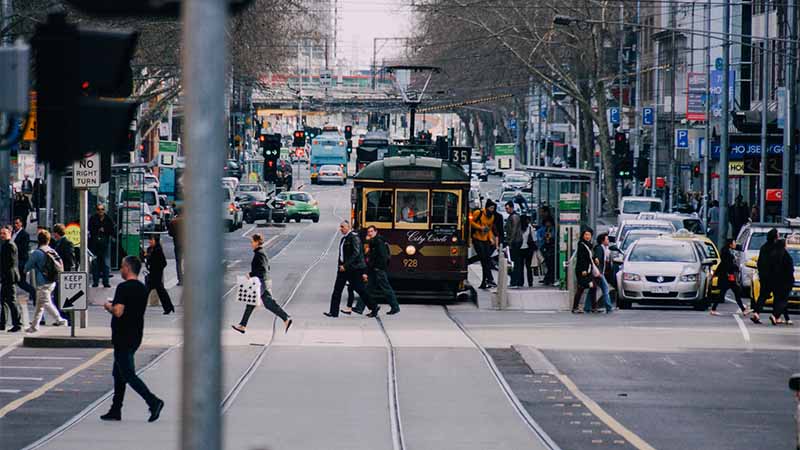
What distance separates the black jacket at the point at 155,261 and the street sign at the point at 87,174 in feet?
11.4

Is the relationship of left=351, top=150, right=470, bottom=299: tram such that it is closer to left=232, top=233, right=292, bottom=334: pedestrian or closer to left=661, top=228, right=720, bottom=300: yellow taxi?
left=661, top=228, right=720, bottom=300: yellow taxi

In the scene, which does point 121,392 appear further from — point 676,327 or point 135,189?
point 135,189

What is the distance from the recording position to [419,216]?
31.7 m

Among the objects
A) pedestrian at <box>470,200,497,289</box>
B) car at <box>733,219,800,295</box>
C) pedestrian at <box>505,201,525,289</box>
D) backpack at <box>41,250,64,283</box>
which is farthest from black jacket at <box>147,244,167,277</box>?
car at <box>733,219,800,295</box>

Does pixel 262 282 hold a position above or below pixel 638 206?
below

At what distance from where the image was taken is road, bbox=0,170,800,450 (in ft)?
48.9

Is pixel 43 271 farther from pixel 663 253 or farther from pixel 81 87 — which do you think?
pixel 81 87

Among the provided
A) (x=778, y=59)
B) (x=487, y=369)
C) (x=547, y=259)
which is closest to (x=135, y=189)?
(x=547, y=259)

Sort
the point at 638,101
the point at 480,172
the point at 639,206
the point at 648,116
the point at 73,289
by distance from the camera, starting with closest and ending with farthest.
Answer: the point at 73,289, the point at 639,206, the point at 648,116, the point at 638,101, the point at 480,172

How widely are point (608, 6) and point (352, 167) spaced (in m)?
82.7

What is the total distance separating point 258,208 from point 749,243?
122 feet

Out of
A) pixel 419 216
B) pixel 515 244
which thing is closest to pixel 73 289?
pixel 419 216

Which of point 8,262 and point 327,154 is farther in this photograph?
point 327,154

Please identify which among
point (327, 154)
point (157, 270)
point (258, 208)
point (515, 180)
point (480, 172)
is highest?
point (327, 154)
